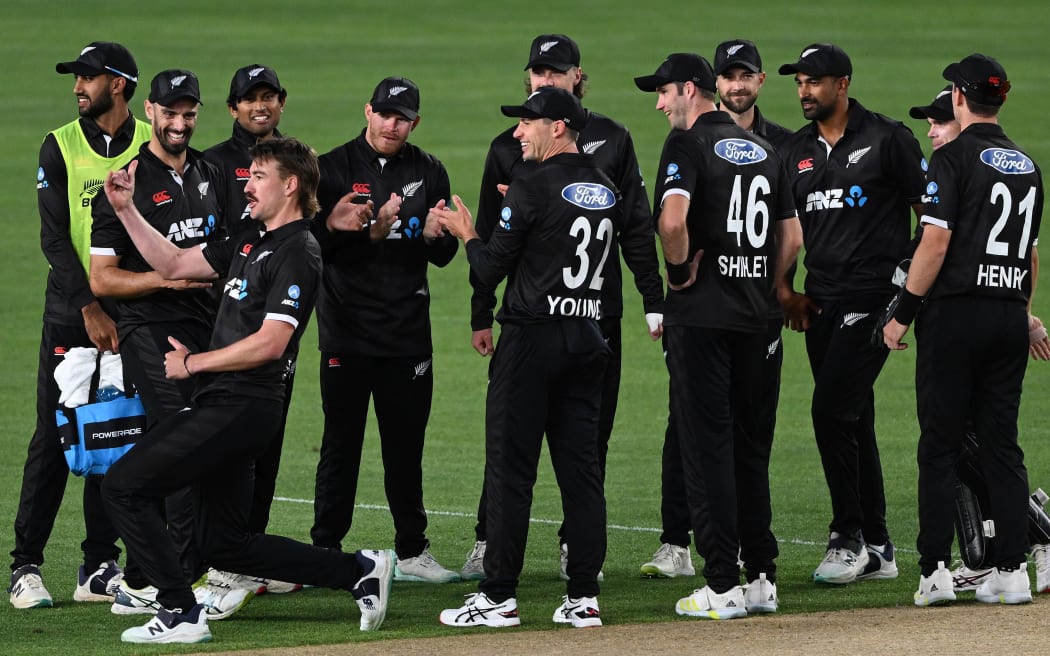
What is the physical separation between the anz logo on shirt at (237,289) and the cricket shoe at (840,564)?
3221 mm

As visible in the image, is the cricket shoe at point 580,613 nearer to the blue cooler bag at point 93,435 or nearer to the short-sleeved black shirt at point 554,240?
the short-sleeved black shirt at point 554,240

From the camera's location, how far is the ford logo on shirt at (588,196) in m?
6.93

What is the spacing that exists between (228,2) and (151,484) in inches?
1153

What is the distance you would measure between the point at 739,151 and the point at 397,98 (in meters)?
1.78

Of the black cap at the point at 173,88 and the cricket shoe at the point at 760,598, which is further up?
the black cap at the point at 173,88

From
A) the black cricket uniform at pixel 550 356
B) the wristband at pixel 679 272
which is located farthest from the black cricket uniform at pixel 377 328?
the wristband at pixel 679 272

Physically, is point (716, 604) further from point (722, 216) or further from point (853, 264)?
point (853, 264)

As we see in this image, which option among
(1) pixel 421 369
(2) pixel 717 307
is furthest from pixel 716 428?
(1) pixel 421 369

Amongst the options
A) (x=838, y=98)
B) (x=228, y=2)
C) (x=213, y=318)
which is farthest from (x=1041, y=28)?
(x=213, y=318)

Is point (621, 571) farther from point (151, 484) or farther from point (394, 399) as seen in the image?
point (151, 484)

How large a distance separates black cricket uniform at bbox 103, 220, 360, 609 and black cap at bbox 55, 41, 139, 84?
1.53 m

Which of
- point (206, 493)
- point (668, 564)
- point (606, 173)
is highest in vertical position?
point (606, 173)

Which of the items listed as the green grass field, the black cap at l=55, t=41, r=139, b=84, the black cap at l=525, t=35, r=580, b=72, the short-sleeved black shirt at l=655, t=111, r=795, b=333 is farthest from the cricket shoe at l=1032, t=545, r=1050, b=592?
the black cap at l=55, t=41, r=139, b=84

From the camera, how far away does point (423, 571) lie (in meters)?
8.43
